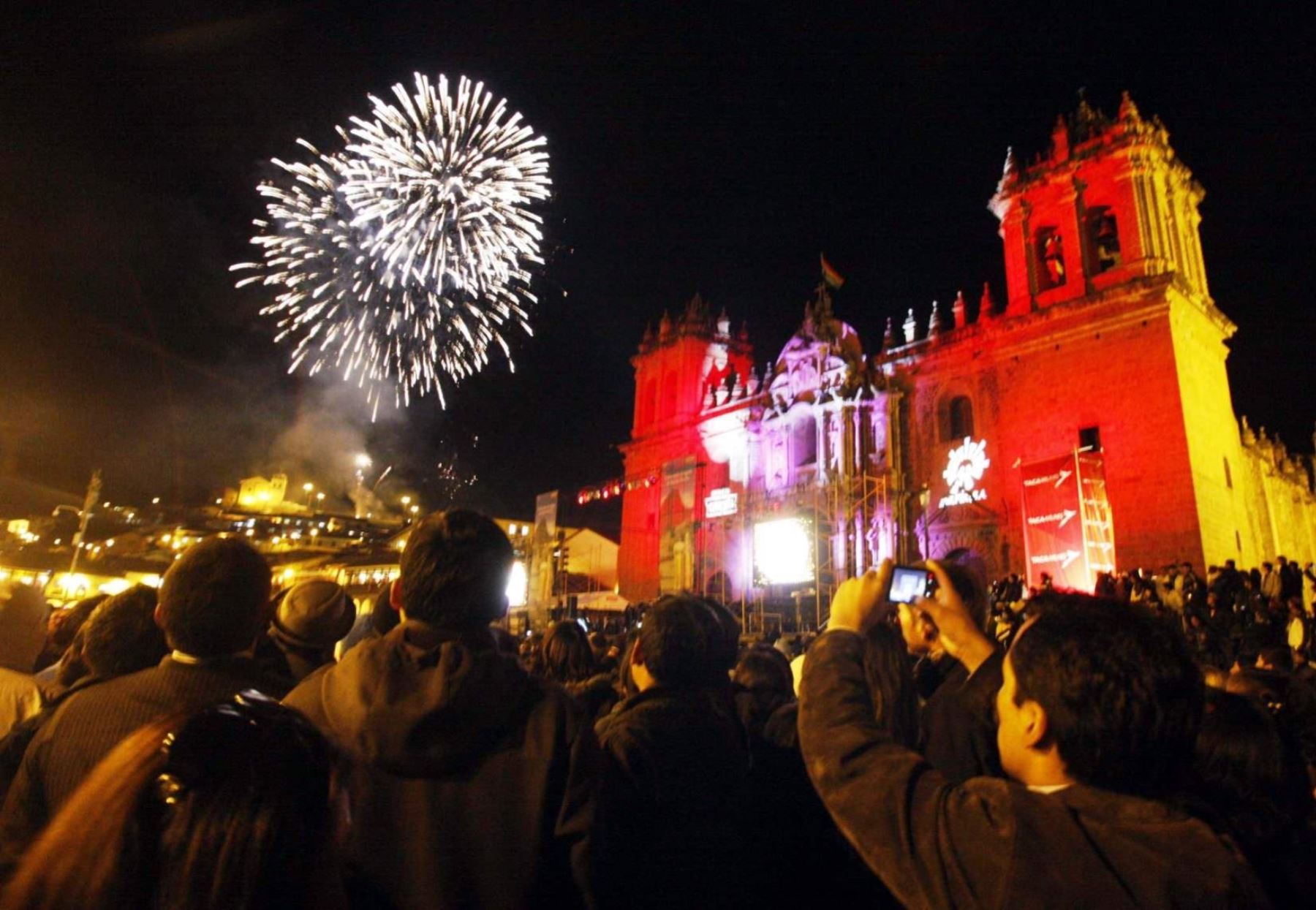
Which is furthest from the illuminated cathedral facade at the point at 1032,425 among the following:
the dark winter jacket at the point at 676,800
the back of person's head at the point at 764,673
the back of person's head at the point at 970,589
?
the dark winter jacket at the point at 676,800

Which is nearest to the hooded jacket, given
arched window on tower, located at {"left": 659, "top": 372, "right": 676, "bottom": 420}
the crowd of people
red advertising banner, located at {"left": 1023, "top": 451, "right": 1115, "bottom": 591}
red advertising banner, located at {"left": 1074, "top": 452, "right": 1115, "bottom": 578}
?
the crowd of people

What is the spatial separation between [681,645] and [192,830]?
1771 millimetres

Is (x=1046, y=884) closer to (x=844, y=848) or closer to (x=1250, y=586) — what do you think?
(x=844, y=848)

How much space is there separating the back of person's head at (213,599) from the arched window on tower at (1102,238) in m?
28.3

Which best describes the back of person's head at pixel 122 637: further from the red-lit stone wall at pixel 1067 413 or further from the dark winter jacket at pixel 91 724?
the red-lit stone wall at pixel 1067 413

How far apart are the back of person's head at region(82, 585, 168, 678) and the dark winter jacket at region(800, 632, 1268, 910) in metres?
2.74

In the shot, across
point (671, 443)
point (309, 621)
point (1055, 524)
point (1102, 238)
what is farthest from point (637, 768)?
point (671, 443)

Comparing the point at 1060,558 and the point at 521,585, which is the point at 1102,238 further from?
the point at 521,585

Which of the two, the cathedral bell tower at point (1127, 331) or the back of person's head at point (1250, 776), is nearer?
the back of person's head at point (1250, 776)

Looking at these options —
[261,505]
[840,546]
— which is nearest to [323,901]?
[840,546]

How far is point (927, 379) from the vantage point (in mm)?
28078

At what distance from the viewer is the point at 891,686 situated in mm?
2510

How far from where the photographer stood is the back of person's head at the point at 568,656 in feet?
14.7

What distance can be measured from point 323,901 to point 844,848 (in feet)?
7.21
